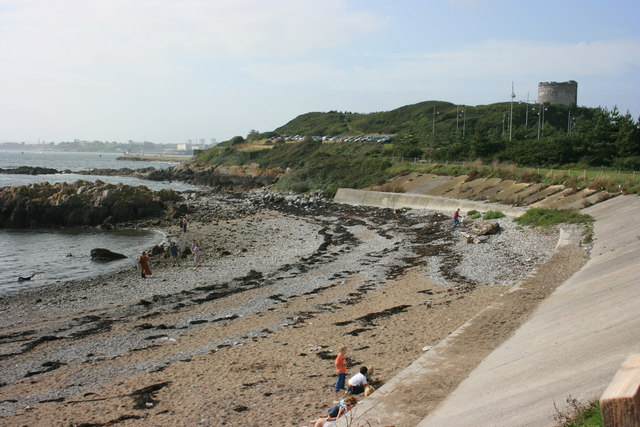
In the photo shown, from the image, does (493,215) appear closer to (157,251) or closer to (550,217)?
(550,217)

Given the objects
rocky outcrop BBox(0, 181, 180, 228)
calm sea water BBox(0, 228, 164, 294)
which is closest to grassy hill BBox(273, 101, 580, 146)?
rocky outcrop BBox(0, 181, 180, 228)

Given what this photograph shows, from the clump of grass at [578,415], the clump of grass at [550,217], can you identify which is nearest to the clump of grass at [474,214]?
the clump of grass at [550,217]

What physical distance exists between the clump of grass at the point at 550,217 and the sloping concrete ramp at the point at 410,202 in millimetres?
2411

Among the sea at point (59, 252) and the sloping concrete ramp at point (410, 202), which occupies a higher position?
the sloping concrete ramp at point (410, 202)

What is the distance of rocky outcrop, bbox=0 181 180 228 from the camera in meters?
40.7

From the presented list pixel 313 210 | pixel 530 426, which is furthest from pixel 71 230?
pixel 530 426

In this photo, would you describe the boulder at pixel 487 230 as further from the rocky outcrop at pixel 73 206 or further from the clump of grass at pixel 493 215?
the rocky outcrop at pixel 73 206

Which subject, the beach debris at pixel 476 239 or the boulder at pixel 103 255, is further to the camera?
the boulder at pixel 103 255

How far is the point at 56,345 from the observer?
554 inches

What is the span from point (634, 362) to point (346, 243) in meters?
26.7

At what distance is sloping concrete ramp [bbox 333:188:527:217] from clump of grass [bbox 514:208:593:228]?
7.91 ft

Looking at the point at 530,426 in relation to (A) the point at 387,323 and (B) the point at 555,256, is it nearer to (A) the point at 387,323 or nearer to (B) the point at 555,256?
(A) the point at 387,323

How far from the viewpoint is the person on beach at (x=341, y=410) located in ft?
25.8

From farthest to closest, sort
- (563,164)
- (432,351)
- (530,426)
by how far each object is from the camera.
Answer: (563,164) < (432,351) < (530,426)
